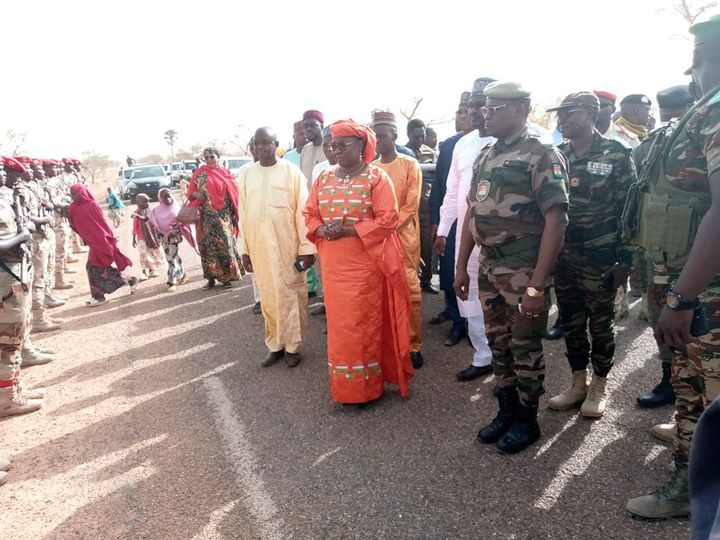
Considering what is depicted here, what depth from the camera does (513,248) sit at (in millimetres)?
2715

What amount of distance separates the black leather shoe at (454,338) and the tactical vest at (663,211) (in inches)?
95.3

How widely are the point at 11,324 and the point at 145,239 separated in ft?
16.1

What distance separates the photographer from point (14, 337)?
153 inches

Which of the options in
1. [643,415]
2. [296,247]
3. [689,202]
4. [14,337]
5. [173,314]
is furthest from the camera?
[173,314]

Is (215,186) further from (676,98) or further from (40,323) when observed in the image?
(676,98)

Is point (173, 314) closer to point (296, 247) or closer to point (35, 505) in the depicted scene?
point (296, 247)

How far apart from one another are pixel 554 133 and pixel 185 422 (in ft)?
15.6

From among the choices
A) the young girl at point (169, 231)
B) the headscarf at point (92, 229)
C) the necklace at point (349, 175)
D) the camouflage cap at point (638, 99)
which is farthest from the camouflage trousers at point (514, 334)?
the young girl at point (169, 231)

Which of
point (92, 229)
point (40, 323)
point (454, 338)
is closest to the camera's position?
point (454, 338)

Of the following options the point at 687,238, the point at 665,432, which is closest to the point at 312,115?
the point at 687,238

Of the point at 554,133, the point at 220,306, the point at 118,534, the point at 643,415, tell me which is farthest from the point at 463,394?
the point at 220,306

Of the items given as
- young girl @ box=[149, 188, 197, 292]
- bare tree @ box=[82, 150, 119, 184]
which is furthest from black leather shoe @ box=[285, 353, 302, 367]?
bare tree @ box=[82, 150, 119, 184]

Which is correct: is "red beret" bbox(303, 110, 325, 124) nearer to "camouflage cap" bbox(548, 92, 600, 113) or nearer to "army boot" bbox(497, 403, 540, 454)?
"camouflage cap" bbox(548, 92, 600, 113)

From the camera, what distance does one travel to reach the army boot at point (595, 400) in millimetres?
3160
